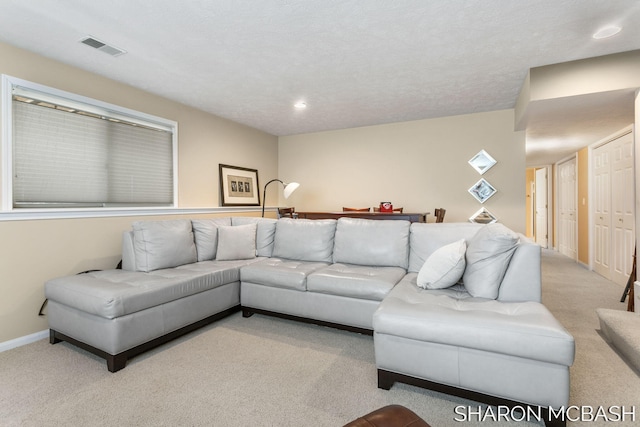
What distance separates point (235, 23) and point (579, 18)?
2.49m

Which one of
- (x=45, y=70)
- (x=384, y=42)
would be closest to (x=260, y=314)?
(x=384, y=42)

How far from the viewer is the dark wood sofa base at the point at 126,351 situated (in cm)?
211

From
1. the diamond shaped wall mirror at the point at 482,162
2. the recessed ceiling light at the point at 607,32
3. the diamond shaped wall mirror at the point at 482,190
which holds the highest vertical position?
the recessed ceiling light at the point at 607,32

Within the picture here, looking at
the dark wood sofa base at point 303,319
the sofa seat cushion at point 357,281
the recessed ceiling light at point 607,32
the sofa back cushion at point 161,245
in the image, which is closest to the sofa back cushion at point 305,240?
the sofa seat cushion at point 357,281

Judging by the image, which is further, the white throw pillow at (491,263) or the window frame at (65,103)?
the window frame at (65,103)

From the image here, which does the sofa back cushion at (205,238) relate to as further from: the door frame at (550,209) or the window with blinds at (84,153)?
the door frame at (550,209)

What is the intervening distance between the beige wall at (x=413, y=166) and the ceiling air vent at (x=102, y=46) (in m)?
3.54

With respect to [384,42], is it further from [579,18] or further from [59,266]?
[59,266]

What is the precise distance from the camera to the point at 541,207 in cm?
877

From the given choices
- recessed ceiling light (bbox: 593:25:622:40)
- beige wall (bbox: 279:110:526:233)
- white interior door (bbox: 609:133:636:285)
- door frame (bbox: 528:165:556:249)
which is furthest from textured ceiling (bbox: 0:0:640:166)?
door frame (bbox: 528:165:556:249)

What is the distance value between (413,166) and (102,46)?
420 cm

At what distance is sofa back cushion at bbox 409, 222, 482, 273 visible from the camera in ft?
9.07

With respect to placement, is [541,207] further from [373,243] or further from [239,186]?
[239,186]

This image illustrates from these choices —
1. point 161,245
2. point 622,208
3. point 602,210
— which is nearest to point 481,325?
point 161,245
